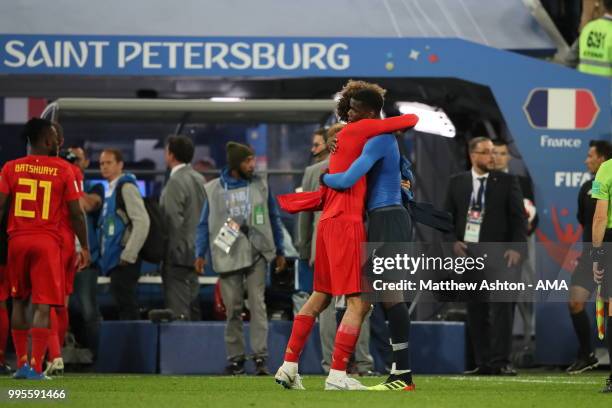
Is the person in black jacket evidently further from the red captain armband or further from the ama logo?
the red captain armband

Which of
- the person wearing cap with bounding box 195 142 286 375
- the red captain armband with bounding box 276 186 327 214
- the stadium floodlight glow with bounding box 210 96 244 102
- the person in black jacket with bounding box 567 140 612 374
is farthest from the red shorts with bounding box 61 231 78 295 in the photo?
the person in black jacket with bounding box 567 140 612 374

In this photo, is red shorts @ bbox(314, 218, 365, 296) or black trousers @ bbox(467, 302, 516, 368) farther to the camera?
black trousers @ bbox(467, 302, 516, 368)

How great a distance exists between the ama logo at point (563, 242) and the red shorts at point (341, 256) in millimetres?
5336

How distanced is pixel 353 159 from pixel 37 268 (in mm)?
2793

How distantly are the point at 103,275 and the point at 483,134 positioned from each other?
4.44 metres

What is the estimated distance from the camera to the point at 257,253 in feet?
41.2

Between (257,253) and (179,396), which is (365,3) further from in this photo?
(179,396)

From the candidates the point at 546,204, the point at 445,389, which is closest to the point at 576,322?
the point at 546,204

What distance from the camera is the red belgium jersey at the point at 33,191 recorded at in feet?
34.8

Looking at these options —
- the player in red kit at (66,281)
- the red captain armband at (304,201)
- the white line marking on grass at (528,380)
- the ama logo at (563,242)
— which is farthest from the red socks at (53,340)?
the ama logo at (563,242)

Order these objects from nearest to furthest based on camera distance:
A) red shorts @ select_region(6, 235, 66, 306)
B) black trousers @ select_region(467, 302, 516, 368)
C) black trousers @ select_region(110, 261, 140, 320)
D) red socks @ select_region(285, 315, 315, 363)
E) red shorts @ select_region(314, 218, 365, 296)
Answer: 1. red shorts @ select_region(314, 218, 365, 296)
2. red socks @ select_region(285, 315, 315, 363)
3. red shorts @ select_region(6, 235, 66, 306)
4. black trousers @ select_region(467, 302, 516, 368)
5. black trousers @ select_region(110, 261, 140, 320)

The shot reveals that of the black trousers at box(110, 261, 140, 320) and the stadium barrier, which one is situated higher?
the black trousers at box(110, 261, 140, 320)

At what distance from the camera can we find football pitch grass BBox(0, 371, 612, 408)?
→ 8164mm

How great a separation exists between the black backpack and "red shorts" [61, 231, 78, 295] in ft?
5.38
